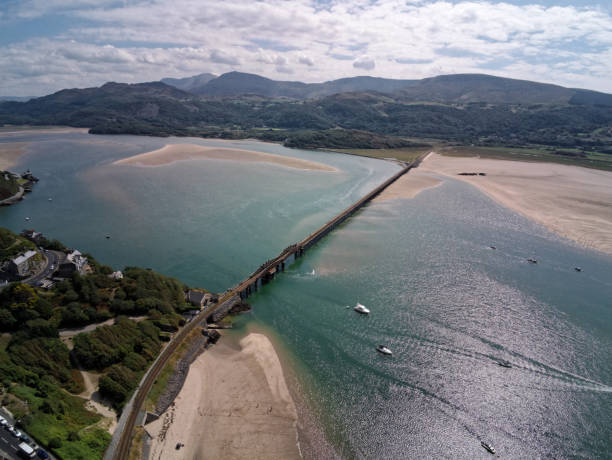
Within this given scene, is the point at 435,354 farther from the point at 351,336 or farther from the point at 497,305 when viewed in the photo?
the point at 497,305

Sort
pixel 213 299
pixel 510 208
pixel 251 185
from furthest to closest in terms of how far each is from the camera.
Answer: pixel 251 185 → pixel 510 208 → pixel 213 299

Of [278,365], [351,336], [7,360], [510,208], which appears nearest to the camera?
[7,360]

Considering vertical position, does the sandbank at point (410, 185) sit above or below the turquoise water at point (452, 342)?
above

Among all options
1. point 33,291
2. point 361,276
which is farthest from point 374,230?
point 33,291

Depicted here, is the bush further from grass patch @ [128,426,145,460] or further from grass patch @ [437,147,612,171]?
grass patch @ [437,147,612,171]

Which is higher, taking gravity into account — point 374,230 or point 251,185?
point 251,185

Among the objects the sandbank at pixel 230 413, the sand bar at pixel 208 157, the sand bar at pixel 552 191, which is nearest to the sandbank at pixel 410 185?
the sand bar at pixel 552 191

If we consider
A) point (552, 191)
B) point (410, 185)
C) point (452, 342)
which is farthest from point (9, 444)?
point (552, 191)

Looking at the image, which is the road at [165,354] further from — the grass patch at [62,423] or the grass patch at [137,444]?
the grass patch at [62,423]
